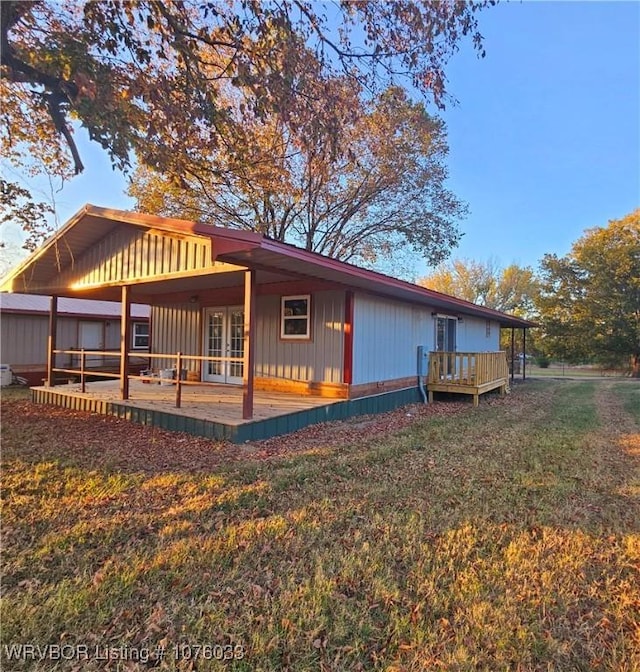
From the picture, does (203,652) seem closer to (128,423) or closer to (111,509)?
(111,509)

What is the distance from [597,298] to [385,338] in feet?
73.8

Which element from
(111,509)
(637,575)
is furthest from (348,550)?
(111,509)

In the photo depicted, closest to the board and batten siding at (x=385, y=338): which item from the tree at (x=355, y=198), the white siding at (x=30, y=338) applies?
the tree at (x=355, y=198)

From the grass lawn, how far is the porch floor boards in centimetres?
127

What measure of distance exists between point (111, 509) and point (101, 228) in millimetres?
6310

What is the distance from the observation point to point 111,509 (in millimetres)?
3578

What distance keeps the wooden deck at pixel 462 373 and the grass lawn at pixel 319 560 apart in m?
4.93

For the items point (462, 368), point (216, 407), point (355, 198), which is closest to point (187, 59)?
point (216, 407)

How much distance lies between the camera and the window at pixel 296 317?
29.6 feet

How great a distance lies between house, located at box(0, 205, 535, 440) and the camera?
6400mm

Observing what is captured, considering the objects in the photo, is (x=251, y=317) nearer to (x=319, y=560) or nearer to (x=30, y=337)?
(x=319, y=560)

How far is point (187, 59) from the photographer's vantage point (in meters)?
4.94

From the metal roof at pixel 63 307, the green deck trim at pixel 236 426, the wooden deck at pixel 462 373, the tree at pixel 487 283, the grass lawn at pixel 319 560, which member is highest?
the tree at pixel 487 283

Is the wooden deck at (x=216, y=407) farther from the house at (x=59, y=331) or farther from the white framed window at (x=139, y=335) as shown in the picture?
the white framed window at (x=139, y=335)
